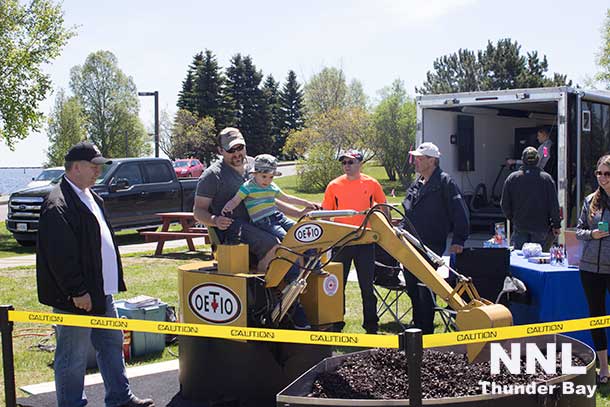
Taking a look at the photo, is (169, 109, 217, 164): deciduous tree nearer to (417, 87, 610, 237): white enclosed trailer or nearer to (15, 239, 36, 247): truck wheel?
(15, 239, 36, 247): truck wheel

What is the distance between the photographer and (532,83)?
4975 cm

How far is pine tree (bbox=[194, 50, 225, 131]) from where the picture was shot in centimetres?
5325

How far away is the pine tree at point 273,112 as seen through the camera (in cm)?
5749

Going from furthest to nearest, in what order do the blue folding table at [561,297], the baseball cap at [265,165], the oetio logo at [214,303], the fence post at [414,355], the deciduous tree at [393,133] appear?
the deciduous tree at [393,133] < the blue folding table at [561,297] < the baseball cap at [265,165] < the oetio logo at [214,303] < the fence post at [414,355]

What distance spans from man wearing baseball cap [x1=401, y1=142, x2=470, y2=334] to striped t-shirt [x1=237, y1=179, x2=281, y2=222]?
1.59 metres

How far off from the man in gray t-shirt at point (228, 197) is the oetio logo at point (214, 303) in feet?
1.31

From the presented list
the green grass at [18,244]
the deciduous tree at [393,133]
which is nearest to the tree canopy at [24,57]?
the green grass at [18,244]

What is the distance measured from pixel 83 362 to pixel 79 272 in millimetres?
665

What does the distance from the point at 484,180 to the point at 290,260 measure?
8.44 metres

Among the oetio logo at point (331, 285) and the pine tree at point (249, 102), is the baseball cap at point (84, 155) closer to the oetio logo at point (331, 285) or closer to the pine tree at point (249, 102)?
the oetio logo at point (331, 285)

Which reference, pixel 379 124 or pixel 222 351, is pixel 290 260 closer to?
pixel 222 351

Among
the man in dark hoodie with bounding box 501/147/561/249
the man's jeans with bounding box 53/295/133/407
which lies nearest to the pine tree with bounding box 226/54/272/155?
the man in dark hoodie with bounding box 501/147/561/249

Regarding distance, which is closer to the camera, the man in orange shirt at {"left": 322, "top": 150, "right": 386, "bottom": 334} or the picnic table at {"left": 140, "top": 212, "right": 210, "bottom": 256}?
the man in orange shirt at {"left": 322, "top": 150, "right": 386, "bottom": 334}

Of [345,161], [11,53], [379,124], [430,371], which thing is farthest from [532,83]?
[430,371]
